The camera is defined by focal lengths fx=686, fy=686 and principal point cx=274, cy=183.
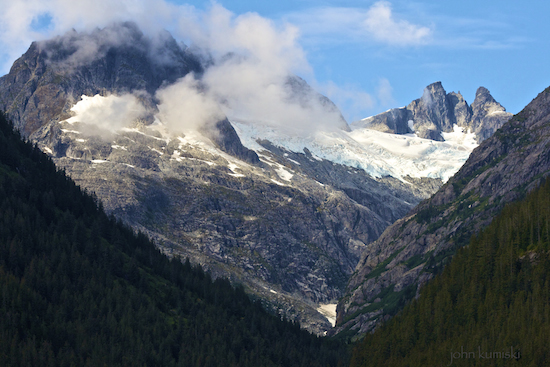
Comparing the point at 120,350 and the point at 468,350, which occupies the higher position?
the point at 468,350

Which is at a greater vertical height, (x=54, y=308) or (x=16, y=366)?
(x=54, y=308)

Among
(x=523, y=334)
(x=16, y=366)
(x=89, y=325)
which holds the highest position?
(x=523, y=334)

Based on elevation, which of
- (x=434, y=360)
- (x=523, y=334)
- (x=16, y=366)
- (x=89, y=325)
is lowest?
(x=16, y=366)

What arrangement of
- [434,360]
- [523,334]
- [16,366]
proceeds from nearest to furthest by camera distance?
[16,366], [523,334], [434,360]

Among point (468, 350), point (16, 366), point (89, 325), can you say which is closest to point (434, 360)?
point (468, 350)

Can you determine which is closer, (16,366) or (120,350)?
(16,366)

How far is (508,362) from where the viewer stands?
571 ft

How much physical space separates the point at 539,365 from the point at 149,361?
346 ft

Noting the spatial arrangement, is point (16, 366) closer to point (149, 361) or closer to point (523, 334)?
point (149, 361)

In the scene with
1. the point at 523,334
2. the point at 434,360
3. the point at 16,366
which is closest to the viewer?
the point at 16,366

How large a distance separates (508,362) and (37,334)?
4880 inches

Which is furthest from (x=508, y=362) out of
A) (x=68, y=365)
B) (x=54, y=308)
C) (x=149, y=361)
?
(x=54, y=308)

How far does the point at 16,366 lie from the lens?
167625mm

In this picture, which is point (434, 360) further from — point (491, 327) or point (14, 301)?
point (14, 301)
